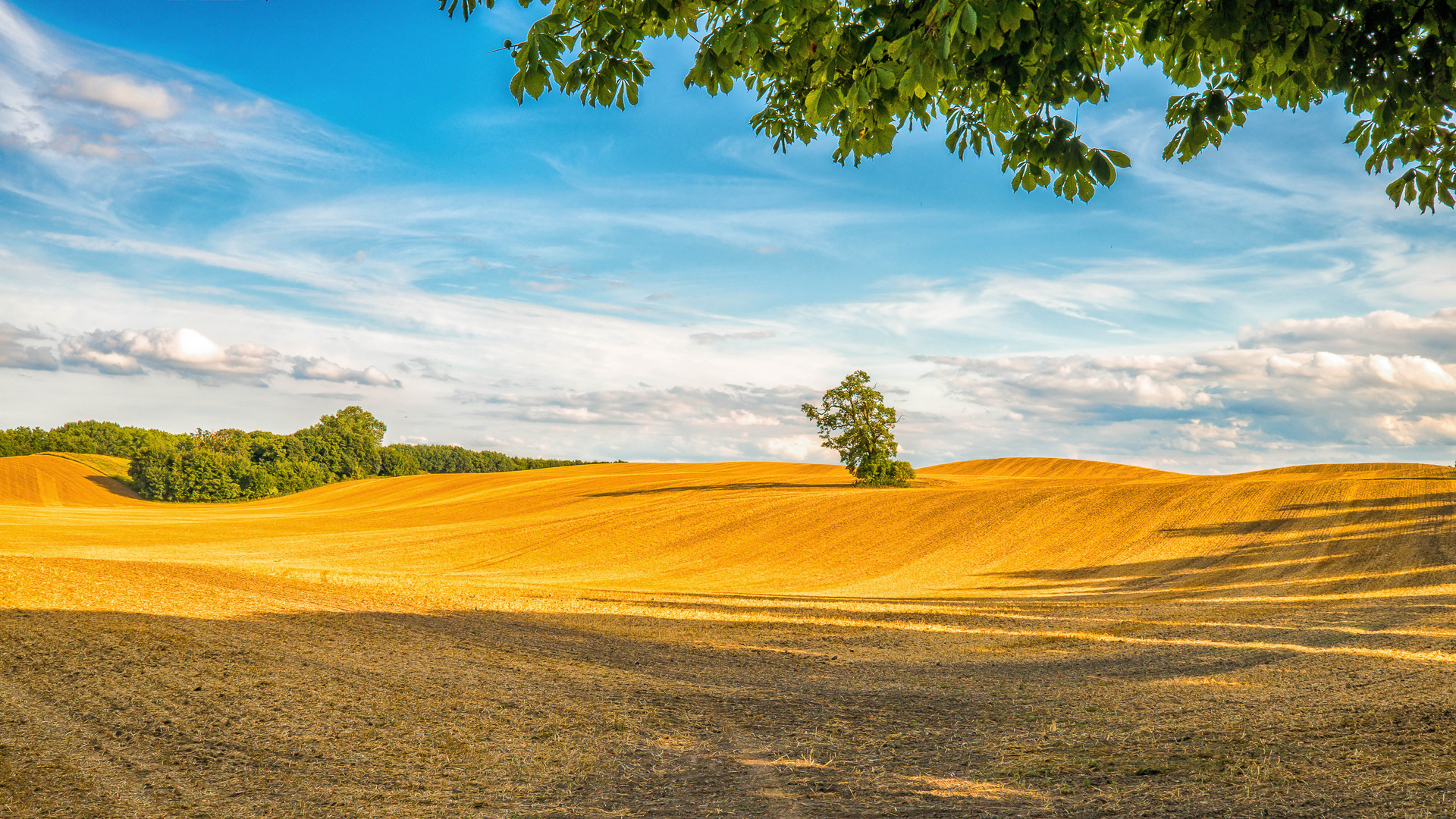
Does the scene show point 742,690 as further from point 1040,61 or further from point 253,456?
point 253,456

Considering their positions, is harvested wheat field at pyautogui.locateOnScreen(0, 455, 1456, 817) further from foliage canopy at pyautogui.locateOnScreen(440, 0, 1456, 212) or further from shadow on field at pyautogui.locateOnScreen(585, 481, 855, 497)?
shadow on field at pyautogui.locateOnScreen(585, 481, 855, 497)

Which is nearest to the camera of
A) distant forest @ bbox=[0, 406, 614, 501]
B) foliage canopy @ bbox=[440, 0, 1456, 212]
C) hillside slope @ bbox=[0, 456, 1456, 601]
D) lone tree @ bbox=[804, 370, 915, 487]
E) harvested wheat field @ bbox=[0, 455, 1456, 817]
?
foliage canopy @ bbox=[440, 0, 1456, 212]

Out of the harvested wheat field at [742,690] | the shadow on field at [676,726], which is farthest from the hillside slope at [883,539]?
the shadow on field at [676,726]

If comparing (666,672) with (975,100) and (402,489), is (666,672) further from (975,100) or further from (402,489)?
(402,489)

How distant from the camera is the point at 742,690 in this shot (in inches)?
420

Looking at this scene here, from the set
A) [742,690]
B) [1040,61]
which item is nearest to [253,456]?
[742,690]

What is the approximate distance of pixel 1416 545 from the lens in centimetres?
2831

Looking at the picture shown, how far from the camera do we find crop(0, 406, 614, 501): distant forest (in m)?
87.7

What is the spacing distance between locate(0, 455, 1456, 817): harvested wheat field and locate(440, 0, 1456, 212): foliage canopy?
4.78 m

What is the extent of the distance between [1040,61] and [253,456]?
362 feet

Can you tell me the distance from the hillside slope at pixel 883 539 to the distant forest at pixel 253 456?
109 feet

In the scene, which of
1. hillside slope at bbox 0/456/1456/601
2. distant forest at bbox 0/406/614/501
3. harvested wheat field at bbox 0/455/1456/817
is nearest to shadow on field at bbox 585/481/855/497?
hillside slope at bbox 0/456/1456/601

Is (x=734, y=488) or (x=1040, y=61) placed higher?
(x=1040, y=61)

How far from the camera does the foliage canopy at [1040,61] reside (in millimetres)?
5105
